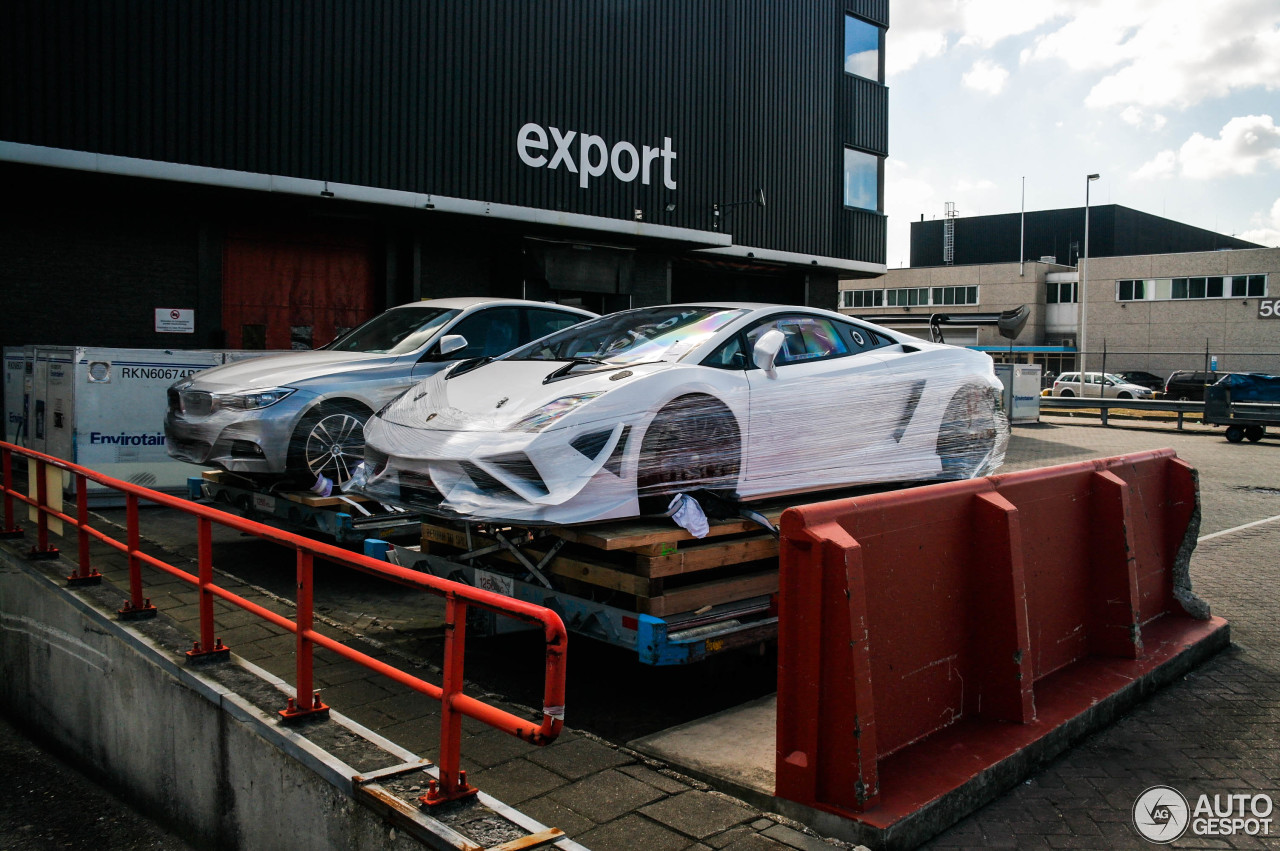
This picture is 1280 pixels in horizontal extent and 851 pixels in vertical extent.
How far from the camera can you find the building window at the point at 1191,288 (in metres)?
43.4

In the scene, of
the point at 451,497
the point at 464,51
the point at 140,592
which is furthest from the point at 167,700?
the point at 464,51

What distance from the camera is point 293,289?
521 inches

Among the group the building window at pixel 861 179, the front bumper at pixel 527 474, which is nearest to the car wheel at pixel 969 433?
the front bumper at pixel 527 474

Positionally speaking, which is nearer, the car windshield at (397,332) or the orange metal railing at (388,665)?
the orange metal railing at (388,665)

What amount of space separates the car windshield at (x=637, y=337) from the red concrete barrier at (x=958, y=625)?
202 centimetres

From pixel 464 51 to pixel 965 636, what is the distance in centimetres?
1243

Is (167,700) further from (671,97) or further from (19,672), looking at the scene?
(671,97)

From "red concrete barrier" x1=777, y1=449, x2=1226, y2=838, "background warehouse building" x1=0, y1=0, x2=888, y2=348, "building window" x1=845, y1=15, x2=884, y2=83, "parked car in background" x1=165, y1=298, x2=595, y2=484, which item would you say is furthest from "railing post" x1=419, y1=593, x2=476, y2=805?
"building window" x1=845, y1=15, x2=884, y2=83

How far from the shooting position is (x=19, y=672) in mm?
6512

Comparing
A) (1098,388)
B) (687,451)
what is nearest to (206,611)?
(687,451)

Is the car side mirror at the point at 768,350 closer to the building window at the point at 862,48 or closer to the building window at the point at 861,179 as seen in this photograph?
the building window at the point at 861,179

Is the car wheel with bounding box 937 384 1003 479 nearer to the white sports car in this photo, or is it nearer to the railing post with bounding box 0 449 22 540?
the white sports car

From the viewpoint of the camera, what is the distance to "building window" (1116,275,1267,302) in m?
43.4

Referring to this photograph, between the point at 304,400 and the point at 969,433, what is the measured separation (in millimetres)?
4824
